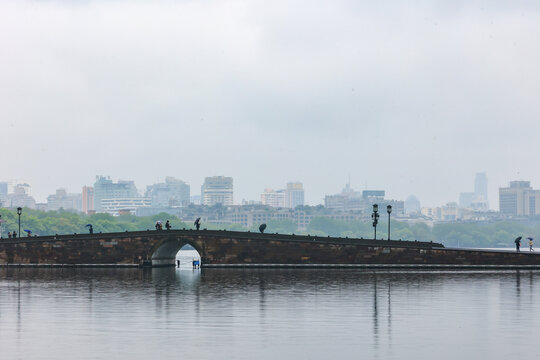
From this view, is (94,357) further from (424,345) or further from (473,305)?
(473,305)

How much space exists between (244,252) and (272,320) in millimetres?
41803

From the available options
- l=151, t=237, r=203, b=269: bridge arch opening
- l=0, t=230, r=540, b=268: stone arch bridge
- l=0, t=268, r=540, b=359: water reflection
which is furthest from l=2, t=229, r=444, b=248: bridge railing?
l=0, t=268, r=540, b=359: water reflection

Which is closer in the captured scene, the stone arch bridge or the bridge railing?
the stone arch bridge

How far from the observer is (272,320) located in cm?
2727

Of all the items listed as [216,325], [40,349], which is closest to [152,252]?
[216,325]

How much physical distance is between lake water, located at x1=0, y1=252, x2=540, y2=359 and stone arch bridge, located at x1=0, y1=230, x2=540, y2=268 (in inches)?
→ 781

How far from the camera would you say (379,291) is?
39.5 metres

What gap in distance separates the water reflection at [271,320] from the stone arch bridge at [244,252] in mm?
19804

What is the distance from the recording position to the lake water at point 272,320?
68.5 feet

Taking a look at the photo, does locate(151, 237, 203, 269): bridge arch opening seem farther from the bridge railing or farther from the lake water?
the lake water

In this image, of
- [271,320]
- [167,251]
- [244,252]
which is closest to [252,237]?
[244,252]

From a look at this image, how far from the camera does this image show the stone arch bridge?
64875 mm

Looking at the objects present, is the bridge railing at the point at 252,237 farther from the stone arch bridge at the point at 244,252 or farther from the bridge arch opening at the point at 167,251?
the bridge arch opening at the point at 167,251

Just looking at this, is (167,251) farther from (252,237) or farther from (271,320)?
(271,320)
